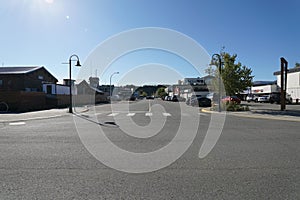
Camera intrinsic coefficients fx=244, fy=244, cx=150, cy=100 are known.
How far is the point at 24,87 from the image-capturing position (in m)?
36.5

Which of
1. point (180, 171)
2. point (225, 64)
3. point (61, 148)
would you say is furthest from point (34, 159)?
point (225, 64)

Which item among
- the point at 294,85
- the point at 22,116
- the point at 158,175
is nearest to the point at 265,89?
the point at 294,85

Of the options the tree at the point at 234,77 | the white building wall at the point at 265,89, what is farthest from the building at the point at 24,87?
the white building wall at the point at 265,89

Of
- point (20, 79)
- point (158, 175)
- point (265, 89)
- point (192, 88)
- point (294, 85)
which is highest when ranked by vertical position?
point (192, 88)

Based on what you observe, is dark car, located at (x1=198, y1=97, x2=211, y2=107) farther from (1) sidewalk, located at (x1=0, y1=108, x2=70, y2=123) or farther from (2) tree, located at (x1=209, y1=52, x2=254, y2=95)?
(1) sidewalk, located at (x1=0, y1=108, x2=70, y2=123)

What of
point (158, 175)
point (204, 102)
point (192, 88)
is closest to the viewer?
point (158, 175)

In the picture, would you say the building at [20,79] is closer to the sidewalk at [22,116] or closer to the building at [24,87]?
the building at [24,87]

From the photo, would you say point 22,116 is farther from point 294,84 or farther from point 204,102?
point 294,84

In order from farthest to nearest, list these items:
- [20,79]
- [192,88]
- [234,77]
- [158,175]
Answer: [192,88] < [20,79] < [234,77] < [158,175]

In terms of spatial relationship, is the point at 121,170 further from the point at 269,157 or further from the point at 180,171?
the point at 269,157

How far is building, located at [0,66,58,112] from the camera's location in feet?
89.5

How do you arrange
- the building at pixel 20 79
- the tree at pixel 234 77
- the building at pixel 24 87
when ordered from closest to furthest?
the tree at pixel 234 77
the building at pixel 24 87
the building at pixel 20 79

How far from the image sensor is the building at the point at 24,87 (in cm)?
2728

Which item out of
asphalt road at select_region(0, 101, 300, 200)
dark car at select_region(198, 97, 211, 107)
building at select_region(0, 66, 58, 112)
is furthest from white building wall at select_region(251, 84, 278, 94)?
asphalt road at select_region(0, 101, 300, 200)
